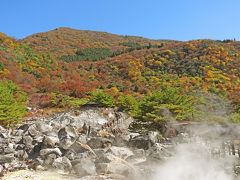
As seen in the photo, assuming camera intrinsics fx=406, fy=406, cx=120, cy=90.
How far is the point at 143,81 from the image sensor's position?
195 ft

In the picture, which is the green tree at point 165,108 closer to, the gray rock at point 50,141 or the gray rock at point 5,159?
the gray rock at point 50,141

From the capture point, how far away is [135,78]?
61188 mm

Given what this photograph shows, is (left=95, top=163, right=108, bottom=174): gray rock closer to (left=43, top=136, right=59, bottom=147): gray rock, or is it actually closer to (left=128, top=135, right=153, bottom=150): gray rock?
(left=43, top=136, right=59, bottom=147): gray rock

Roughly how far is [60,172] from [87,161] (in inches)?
49.5

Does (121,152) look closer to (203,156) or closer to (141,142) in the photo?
(141,142)

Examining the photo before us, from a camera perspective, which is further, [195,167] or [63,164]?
[63,164]

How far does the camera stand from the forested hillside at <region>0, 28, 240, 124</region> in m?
29.8

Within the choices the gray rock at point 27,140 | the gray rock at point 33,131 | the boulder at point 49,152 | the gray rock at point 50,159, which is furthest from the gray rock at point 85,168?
the gray rock at point 33,131

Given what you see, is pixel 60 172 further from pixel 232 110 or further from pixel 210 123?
pixel 232 110

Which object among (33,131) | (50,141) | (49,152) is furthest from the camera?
(33,131)

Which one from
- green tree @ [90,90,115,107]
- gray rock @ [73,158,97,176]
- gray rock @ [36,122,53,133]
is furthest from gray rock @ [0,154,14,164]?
green tree @ [90,90,115,107]

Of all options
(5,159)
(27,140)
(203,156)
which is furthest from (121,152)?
(27,140)

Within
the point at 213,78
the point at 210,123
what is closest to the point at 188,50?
the point at 213,78

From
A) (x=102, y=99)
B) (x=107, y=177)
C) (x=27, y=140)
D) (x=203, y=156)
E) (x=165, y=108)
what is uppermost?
(x=102, y=99)
